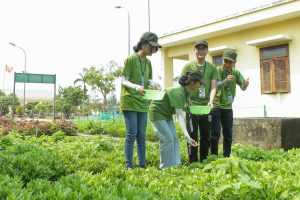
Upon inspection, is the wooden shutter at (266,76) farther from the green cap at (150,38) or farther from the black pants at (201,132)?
the green cap at (150,38)

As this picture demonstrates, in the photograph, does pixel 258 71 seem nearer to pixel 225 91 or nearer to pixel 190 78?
pixel 225 91

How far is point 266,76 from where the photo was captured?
13125 mm

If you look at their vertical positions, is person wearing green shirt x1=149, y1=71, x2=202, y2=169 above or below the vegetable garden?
above

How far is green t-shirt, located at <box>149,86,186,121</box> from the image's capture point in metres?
4.16

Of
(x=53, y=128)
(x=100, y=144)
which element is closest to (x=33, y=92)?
(x=53, y=128)

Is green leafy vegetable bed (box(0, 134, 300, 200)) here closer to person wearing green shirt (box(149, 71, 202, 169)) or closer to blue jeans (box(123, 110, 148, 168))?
blue jeans (box(123, 110, 148, 168))

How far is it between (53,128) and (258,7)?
9.00 metres

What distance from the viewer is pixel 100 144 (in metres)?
6.30

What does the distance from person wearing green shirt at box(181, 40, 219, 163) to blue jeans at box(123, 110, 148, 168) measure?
62cm

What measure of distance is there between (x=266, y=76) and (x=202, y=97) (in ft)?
30.5

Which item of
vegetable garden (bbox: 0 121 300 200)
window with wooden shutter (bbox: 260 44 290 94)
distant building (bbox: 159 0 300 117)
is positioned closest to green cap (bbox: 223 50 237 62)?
vegetable garden (bbox: 0 121 300 200)

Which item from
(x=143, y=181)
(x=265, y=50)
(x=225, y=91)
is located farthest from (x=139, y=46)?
(x=265, y=50)

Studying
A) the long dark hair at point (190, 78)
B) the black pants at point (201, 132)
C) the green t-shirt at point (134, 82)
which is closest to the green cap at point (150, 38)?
the green t-shirt at point (134, 82)

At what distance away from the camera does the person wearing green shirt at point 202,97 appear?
4.54 meters
